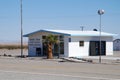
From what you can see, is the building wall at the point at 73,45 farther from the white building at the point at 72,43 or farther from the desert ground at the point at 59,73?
the desert ground at the point at 59,73

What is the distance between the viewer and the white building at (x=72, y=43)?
43562mm

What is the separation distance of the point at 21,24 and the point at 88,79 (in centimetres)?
3052

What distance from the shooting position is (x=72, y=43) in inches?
1721

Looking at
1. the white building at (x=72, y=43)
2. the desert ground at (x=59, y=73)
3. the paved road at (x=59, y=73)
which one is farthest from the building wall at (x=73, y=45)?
the paved road at (x=59, y=73)

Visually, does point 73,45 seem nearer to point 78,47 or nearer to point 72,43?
point 72,43

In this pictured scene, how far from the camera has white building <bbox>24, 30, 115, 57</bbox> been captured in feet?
143

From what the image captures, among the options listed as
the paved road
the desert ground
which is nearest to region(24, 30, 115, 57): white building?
the desert ground

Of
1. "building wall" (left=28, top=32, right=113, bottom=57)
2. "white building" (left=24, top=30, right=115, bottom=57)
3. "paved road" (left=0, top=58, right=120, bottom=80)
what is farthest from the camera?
"white building" (left=24, top=30, right=115, bottom=57)

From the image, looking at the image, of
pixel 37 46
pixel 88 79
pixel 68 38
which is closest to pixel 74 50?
pixel 68 38

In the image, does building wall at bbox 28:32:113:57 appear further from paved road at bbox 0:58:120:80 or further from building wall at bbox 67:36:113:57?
paved road at bbox 0:58:120:80

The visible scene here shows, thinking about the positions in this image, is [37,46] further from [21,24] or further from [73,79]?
[73,79]

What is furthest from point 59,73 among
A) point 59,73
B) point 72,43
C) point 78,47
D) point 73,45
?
point 78,47

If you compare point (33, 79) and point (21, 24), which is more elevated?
point (21, 24)

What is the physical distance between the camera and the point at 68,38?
43500mm
